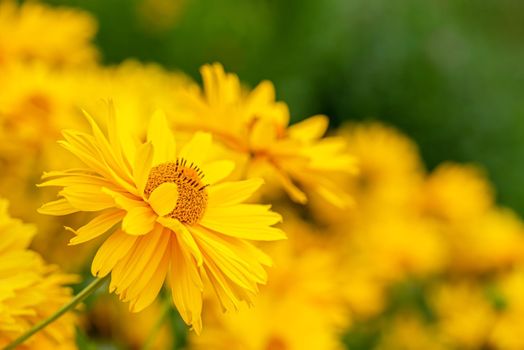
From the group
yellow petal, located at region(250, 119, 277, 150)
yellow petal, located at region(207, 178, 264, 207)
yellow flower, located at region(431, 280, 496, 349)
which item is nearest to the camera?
yellow petal, located at region(207, 178, 264, 207)

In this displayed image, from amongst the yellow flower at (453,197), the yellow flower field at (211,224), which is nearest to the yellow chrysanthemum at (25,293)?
the yellow flower field at (211,224)

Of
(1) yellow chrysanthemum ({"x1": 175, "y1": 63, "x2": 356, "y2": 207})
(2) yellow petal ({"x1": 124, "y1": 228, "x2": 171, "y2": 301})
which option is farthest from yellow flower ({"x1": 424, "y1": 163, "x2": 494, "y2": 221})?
(2) yellow petal ({"x1": 124, "y1": 228, "x2": 171, "y2": 301})

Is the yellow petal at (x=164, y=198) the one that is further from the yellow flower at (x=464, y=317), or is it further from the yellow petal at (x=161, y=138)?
the yellow flower at (x=464, y=317)

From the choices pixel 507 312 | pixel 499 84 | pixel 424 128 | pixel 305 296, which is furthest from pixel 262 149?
pixel 499 84

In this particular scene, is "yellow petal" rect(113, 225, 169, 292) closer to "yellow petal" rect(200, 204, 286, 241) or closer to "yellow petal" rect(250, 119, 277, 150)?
"yellow petal" rect(200, 204, 286, 241)

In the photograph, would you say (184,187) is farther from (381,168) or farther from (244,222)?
(381,168)
